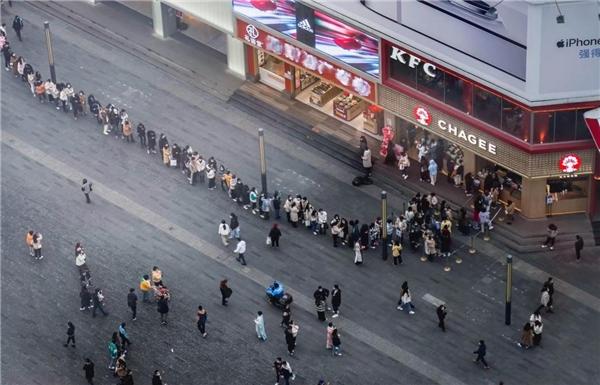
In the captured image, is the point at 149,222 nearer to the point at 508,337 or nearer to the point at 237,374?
the point at 237,374

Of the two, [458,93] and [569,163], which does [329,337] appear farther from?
[569,163]

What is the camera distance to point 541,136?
281 ft

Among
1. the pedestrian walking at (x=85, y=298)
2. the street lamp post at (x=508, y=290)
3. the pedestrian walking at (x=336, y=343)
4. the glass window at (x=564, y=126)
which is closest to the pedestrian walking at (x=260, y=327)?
the pedestrian walking at (x=336, y=343)

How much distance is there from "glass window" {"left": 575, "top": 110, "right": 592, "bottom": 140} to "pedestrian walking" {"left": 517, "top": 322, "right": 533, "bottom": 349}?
32.5 feet

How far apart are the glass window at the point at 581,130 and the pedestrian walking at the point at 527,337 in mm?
9897

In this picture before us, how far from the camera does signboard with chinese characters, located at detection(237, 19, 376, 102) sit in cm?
9231

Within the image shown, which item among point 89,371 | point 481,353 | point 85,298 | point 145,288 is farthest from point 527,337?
point 85,298

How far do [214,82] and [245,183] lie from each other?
9.45 m

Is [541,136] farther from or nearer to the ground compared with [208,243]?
farther from the ground

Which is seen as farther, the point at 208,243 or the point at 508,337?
the point at 208,243

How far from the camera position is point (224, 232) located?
8812 centimetres

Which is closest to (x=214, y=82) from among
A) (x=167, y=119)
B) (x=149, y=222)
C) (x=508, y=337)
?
(x=167, y=119)

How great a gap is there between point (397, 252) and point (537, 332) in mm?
8586

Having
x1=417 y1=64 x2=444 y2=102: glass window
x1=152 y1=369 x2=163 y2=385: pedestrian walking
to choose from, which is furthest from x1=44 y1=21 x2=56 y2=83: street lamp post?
x1=152 y1=369 x2=163 y2=385: pedestrian walking
